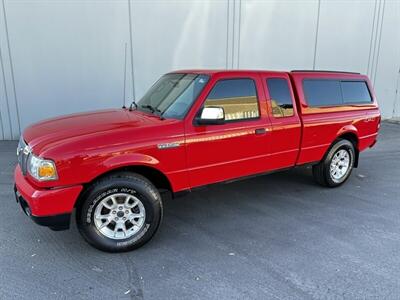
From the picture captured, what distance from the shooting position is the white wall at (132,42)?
7.45 m

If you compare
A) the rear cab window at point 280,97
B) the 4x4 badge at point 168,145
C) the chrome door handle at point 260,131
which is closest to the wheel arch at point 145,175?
the 4x4 badge at point 168,145

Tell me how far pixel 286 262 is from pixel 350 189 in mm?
2522

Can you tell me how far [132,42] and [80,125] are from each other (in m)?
5.03

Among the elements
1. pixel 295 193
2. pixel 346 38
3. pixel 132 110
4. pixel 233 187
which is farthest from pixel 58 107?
pixel 346 38

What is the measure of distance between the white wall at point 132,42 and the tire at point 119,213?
17.3 ft

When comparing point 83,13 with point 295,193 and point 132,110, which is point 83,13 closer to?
point 132,110

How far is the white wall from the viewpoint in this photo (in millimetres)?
7449

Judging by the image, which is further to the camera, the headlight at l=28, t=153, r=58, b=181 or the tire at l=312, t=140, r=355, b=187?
the tire at l=312, t=140, r=355, b=187

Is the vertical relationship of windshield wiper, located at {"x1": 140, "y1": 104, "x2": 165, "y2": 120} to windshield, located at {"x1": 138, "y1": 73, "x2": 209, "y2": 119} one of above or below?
below

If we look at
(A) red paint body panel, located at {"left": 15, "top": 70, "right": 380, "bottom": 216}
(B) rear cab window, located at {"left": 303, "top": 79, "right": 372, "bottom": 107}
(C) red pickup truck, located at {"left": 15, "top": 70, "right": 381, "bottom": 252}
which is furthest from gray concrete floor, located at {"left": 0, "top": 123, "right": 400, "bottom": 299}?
(B) rear cab window, located at {"left": 303, "top": 79, "right": 372, "bottom": 107}

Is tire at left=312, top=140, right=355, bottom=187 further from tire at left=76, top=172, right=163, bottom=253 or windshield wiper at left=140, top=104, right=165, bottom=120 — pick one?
tire at left=76, top=172, right=163, bottom=253

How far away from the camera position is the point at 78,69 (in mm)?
7770

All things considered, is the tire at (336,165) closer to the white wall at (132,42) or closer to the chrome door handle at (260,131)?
the chrome door handle at (260,131)

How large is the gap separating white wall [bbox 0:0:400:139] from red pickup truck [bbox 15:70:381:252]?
156 inches
